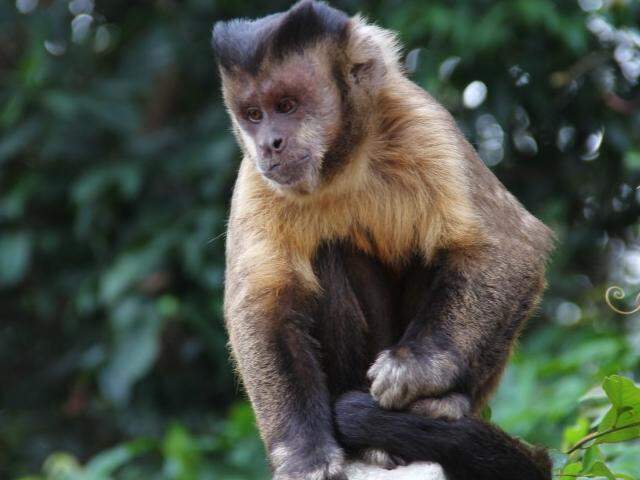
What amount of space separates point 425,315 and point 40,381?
20.0ft

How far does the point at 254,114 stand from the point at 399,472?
1692 millimetres

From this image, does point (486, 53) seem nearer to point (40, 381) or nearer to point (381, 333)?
point (381, 333)

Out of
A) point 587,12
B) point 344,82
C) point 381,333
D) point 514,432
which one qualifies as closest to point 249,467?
point 514,432

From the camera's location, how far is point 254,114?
5.00 meters

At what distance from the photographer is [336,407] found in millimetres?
4703

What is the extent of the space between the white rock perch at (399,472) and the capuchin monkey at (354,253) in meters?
0.07

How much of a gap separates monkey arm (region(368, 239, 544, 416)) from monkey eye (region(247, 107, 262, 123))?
1017mm

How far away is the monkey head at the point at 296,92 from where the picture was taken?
4867 mm

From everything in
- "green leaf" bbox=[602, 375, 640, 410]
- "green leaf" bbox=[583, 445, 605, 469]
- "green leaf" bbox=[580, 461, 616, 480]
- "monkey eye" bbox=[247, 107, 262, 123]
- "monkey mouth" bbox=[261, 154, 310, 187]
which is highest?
"monkey eye" bbox=[247, 107, 262, 123]

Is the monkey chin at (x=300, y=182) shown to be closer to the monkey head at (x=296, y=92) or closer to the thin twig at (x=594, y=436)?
the monkey head at (x=296, y=92)

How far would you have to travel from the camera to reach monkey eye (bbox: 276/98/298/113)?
494 centimetres

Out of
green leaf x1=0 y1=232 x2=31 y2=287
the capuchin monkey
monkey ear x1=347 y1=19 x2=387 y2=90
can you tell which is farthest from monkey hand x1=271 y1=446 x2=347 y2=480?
green leaf x1=0 y1=232 x2=31 y2=287

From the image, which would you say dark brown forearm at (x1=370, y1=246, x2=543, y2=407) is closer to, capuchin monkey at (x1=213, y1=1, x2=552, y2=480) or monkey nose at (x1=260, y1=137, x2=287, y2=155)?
capuchin monkey at (x1=213, y1=1, x2=552, y2=480)

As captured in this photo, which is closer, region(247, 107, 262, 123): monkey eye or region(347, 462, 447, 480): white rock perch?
region(347, 462, 447, 480): white rock perch
